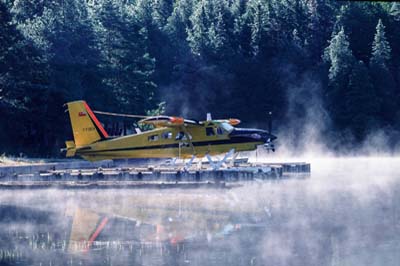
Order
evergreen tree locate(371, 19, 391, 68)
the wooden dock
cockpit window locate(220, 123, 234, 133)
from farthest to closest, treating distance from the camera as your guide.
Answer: evergreen tree locate(371, 19, 391, 68) → cockpit window locate(220, 123, 234, 133) → the wooden dock

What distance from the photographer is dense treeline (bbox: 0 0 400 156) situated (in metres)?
40.1

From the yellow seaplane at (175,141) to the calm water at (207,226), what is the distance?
1.87 meters

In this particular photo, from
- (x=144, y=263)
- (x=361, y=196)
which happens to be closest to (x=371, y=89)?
(x=361, y=196)

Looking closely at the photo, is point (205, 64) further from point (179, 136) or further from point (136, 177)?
point (136, 177)

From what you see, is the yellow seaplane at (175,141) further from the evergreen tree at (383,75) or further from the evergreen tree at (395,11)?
the evergreen tree at (395,11)

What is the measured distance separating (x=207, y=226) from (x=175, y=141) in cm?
1033

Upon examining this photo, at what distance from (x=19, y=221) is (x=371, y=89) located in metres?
39.8

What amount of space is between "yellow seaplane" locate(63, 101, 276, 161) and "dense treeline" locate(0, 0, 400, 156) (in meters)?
8.52

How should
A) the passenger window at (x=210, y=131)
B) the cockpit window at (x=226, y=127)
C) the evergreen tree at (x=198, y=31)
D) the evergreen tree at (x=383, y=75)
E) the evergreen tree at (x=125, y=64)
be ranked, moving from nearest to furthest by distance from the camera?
the cockpit window at (x=226, y=127), the passenger window at (x=210, y=131), the evergreen tree at (x=125, y=64), the evergreen tree at (x=383, y=75), the evergreen tree at (x=198, y=31)

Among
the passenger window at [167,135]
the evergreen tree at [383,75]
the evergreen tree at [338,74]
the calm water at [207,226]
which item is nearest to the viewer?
the calm water at [207,226]

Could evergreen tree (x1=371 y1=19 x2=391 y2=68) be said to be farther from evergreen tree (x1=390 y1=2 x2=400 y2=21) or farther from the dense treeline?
evergreen tree (x1=390 y1=2 x2=400 y2=21)

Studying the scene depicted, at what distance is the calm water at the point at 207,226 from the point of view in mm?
15578

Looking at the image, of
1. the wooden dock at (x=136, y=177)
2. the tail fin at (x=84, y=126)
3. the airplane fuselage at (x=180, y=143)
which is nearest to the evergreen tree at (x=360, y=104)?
the wooden dock at (x=136, y=177)

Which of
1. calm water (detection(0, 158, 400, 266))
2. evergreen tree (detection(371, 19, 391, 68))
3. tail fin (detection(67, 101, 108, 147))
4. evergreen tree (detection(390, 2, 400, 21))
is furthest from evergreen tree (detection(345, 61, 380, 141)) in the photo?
tail fin (detection(67, 101, 108, 147))
